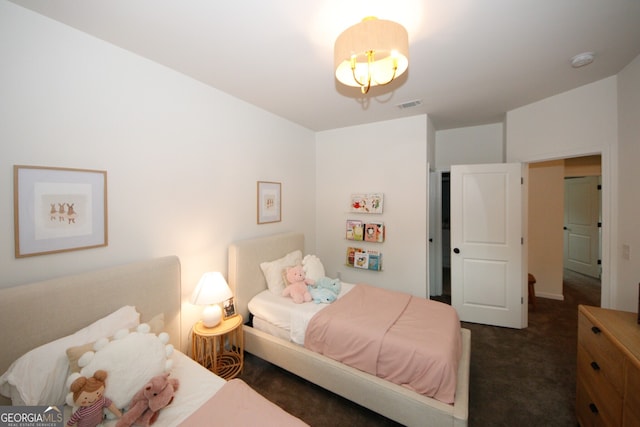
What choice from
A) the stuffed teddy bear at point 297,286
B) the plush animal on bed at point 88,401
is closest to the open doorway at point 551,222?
the stuffed teddy bear at point 297,286

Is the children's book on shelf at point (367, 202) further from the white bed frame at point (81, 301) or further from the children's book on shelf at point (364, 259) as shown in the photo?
the white bed frame at point (81, 301)

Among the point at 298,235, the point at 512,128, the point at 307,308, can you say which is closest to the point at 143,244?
the point at 307,308

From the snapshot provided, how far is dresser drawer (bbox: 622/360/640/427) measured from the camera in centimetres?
104

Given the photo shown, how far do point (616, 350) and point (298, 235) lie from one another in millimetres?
2686

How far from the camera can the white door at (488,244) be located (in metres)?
2.83

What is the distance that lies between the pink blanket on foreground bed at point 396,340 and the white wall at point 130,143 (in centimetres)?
Result: 125

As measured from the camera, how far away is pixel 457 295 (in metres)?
3.09

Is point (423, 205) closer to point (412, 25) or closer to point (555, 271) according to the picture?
point (412, 25)

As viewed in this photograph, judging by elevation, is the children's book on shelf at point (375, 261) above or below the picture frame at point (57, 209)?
below

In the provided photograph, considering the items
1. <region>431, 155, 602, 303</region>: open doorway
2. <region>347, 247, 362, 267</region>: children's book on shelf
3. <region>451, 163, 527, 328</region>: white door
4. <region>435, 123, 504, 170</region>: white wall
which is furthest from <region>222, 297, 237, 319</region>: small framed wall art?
<region>435, 123, 504, 170</region>: white wall

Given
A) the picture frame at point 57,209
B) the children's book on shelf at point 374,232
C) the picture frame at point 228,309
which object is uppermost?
the picture frame at point 57,209

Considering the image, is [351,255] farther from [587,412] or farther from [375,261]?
[587,412]

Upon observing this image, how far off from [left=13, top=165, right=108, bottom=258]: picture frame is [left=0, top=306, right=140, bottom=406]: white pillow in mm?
550

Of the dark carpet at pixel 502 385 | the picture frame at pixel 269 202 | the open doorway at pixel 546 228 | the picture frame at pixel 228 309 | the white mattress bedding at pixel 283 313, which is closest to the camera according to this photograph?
the dark carpet at pixel 502 385
